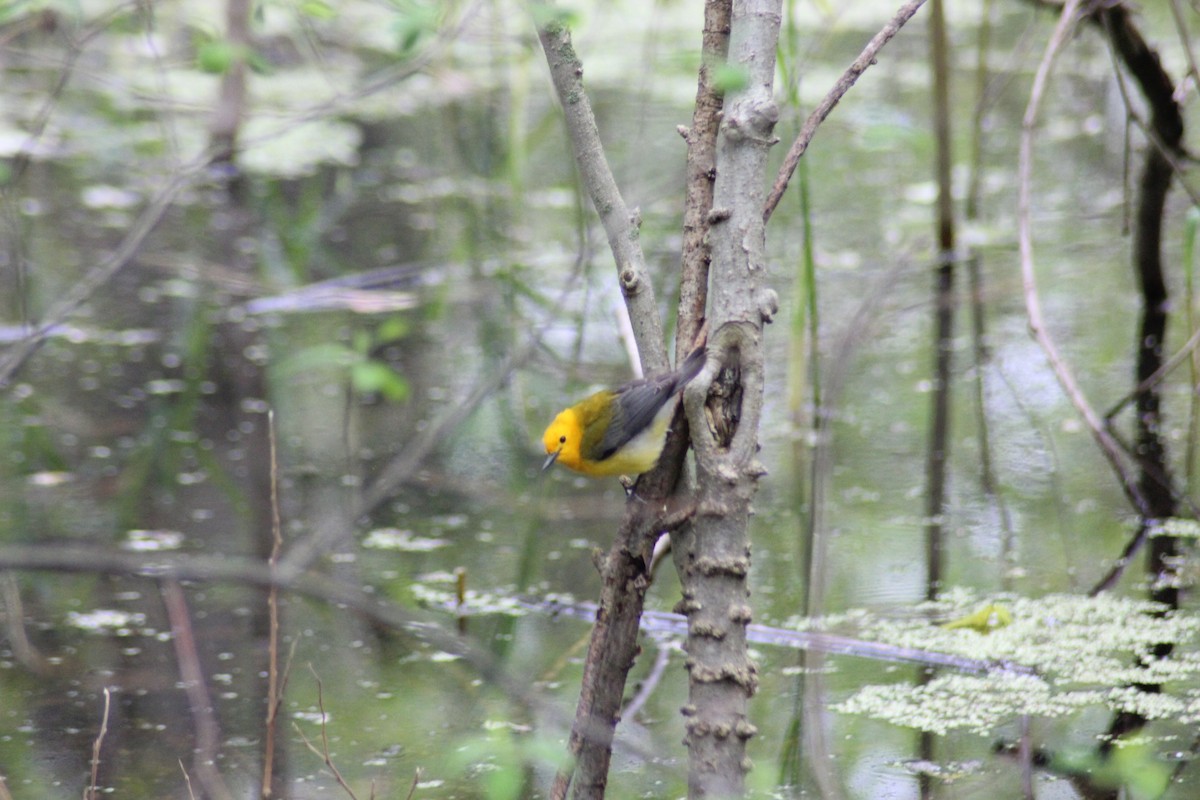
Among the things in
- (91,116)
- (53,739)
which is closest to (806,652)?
(53,739)

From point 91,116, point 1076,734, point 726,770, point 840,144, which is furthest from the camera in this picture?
point 91,116

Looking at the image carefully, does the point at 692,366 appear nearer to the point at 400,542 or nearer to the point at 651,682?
the point at 651,682

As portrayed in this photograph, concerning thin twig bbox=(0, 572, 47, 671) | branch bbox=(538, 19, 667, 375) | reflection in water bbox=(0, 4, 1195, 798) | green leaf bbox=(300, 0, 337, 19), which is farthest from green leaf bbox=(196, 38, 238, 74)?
thin twig bbox=(0, 572, 47, 671)

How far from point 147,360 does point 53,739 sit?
2647 mm

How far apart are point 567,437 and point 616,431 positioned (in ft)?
0.70

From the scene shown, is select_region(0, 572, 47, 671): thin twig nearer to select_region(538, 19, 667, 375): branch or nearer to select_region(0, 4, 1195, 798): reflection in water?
select_region(0, 4, 1195, 798): reflection in water

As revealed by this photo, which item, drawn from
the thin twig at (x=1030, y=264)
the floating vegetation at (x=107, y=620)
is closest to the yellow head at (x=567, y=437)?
the thin twig at (x=1030, y=264)

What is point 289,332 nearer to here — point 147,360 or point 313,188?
point 147,360

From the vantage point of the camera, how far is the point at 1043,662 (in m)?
3.04

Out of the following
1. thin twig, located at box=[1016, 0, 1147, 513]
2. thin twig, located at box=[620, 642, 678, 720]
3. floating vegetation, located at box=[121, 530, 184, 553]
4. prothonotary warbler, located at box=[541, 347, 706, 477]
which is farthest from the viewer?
floating vegetation, located at box=[121, 530, 184, 553]

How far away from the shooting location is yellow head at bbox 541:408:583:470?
2775 mm

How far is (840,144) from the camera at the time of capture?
8070 millimetres

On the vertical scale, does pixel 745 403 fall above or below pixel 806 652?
above

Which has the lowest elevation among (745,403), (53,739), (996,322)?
(53,739)
